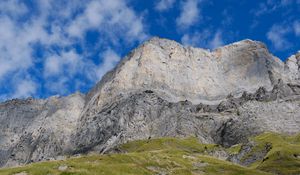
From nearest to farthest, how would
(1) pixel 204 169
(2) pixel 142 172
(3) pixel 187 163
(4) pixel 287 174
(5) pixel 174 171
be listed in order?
1. (2) pixel 142 172
2. (5) pixel 174 171
3. (1) pixel 204 169
4. (3) pixel 187 163
5. (4) pixel 287 174

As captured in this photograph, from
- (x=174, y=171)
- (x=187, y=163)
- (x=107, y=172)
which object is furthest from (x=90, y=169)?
(x=187, y=163)

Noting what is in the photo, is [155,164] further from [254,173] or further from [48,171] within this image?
[48,171]

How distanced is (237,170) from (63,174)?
6910 cm

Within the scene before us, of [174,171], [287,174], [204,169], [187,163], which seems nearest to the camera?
[174,171]

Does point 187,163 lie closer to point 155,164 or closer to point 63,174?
point 155,164

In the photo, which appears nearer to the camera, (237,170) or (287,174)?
(237,170)

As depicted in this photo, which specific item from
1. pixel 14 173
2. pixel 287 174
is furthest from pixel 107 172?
pixel 287 174

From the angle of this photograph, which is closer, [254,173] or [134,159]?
[254,173]

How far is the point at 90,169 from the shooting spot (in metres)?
118

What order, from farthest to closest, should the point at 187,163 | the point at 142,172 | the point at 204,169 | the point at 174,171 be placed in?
the point at 187,163
the point at 204,169
the point at 174,171
the point at 142,172

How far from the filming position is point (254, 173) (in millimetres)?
149875

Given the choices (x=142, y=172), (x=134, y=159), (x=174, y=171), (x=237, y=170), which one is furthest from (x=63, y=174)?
(x=237, y=170)

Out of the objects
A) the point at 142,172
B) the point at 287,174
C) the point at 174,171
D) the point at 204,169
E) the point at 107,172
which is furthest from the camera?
the point at 287,174

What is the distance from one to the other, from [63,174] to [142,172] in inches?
972
